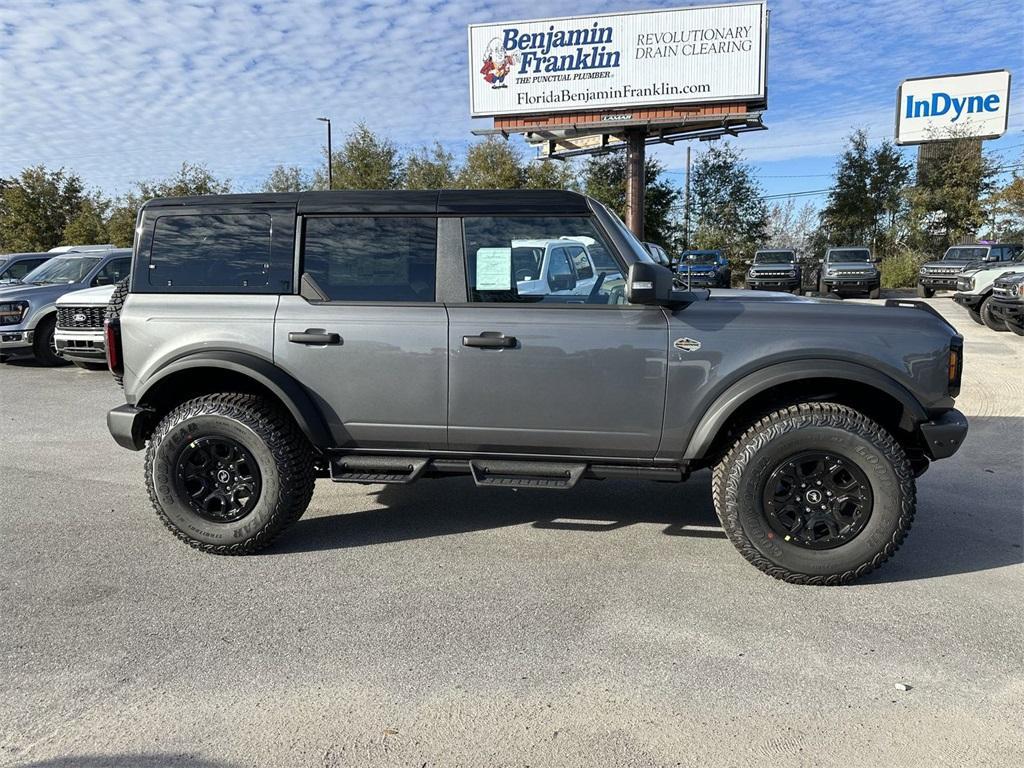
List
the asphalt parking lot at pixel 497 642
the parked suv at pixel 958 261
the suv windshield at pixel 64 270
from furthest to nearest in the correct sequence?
the parked suv at pixel 958 261 < the suv windshield at pixel 64 270 < the asphalt parking lot at pixel 497 642

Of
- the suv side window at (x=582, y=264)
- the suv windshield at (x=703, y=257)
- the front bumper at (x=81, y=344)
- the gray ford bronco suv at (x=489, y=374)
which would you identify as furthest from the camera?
the suv windshield at (x=703, y=257)

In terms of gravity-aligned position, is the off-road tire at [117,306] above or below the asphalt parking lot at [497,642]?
above

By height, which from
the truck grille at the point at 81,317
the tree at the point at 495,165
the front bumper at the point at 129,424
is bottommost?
the front bumper at the point at 129,424

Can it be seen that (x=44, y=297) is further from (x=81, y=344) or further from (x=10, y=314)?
(x=81, y=344)

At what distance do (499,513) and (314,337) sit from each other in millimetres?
1695

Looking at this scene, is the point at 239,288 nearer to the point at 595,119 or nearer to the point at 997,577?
the point at 997,577

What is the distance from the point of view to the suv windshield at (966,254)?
78.1 ft

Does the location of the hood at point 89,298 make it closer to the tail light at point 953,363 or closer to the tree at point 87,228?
the tail light at point 953,363

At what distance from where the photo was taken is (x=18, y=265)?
1487cm

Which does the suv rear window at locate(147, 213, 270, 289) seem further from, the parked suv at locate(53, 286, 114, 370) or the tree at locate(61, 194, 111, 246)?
the tree at locate(61, 194, 111, 246)

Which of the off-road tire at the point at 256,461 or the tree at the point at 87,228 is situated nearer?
the off-road tire at the point at 256,461

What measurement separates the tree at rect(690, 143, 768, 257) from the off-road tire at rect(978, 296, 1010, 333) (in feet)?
78.3

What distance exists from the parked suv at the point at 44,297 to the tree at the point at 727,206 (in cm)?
3086

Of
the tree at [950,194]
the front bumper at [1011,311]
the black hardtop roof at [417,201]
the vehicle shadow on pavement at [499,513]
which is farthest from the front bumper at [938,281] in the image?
the black hardtop roof at [417,201]
